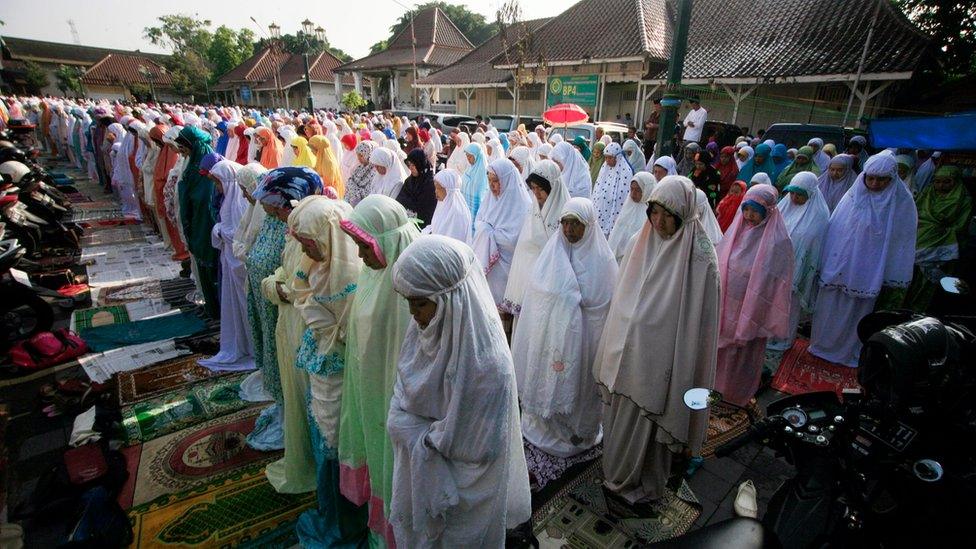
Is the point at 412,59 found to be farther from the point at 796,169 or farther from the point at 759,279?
the point at 759,279

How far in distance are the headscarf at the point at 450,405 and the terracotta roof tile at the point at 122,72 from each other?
54.6 metres

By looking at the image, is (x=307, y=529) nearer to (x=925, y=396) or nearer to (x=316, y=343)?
(x=316, y=343)

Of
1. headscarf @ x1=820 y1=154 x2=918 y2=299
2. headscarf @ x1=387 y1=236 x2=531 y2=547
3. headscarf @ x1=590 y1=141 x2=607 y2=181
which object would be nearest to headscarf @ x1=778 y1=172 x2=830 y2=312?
headscarf @ x1=820 y1=154 x2=918 y2=299

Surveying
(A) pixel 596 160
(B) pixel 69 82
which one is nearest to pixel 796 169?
(A) pixel 596 160

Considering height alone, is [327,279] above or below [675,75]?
below

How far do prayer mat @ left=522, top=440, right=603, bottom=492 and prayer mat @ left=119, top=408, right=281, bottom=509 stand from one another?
6.06 ft

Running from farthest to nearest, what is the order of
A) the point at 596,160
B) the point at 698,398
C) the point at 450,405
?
the point at 596,160, the point at 698,398, the point at 450,405

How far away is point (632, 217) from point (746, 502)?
2.75m

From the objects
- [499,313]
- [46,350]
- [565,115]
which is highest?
[565,115]

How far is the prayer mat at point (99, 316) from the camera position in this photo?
5.32 meters

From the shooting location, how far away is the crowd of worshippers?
5.49ft

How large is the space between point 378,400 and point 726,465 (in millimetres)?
2621

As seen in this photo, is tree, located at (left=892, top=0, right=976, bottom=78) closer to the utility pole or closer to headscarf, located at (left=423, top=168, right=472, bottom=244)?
the utility pole

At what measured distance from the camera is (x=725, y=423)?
3756mm
